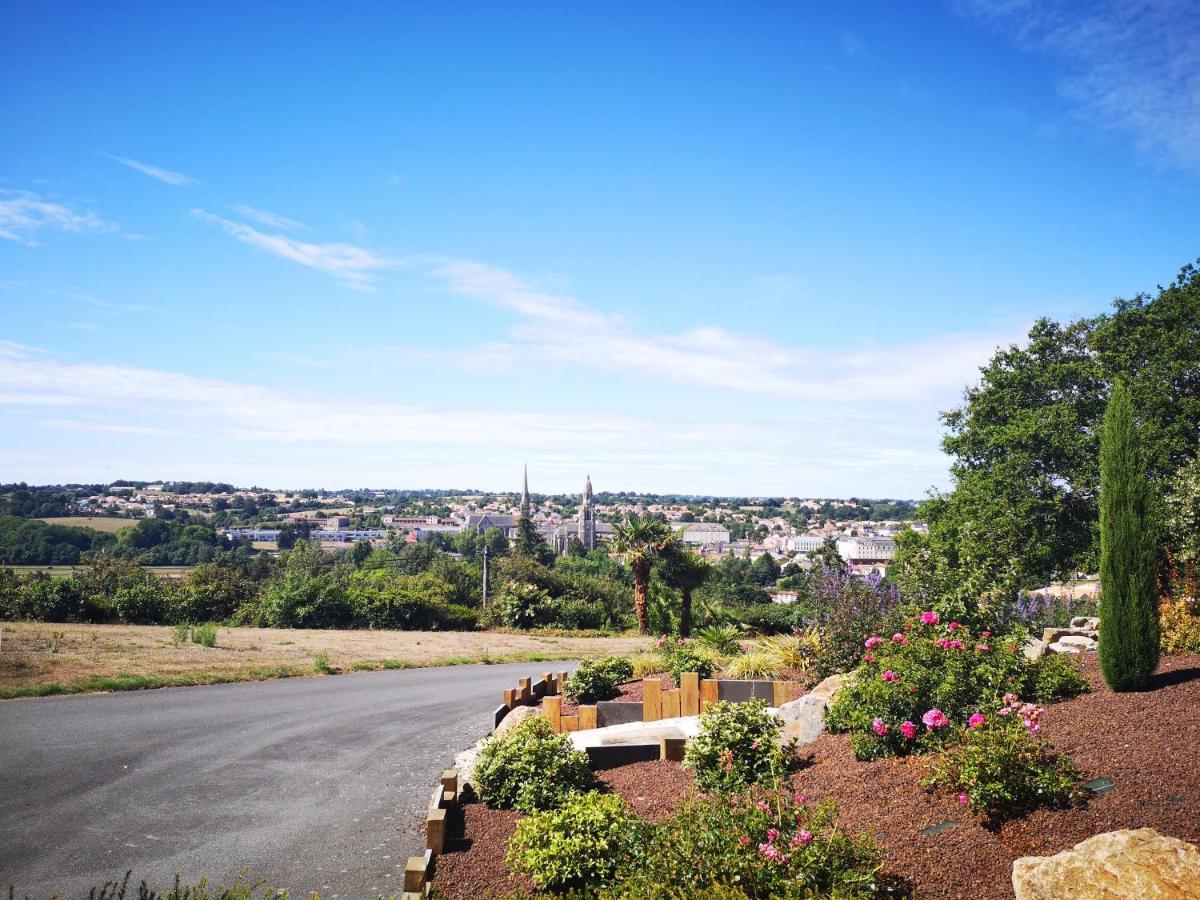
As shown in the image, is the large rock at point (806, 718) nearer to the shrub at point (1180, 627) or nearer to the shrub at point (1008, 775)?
the shrub at point (1008, 775)

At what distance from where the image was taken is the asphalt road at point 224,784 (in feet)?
21.4

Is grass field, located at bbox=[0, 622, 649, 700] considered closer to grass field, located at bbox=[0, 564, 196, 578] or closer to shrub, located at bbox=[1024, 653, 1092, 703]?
grass field, located at bbox=[0, 564, 196, 578]

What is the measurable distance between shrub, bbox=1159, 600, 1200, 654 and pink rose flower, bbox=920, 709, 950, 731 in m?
4.02

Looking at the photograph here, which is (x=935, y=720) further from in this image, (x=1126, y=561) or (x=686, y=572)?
(x=686, y=572)

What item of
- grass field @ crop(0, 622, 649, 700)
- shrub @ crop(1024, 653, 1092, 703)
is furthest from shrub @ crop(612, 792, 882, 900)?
grass field @ crop(0, 622, 649, 700)

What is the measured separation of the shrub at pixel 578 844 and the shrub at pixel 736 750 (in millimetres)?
1307

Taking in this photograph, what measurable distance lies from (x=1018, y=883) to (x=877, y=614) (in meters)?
6.53

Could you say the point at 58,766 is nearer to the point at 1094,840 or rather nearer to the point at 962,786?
the point at 962,786

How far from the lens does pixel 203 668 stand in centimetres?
1545

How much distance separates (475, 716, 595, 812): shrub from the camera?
7098 millimetres

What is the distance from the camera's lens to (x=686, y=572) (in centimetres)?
2792

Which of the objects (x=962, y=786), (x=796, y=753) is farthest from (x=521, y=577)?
(x=962, y=786)

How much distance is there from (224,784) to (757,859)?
7038mm

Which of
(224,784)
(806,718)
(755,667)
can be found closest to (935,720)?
(806,718)
